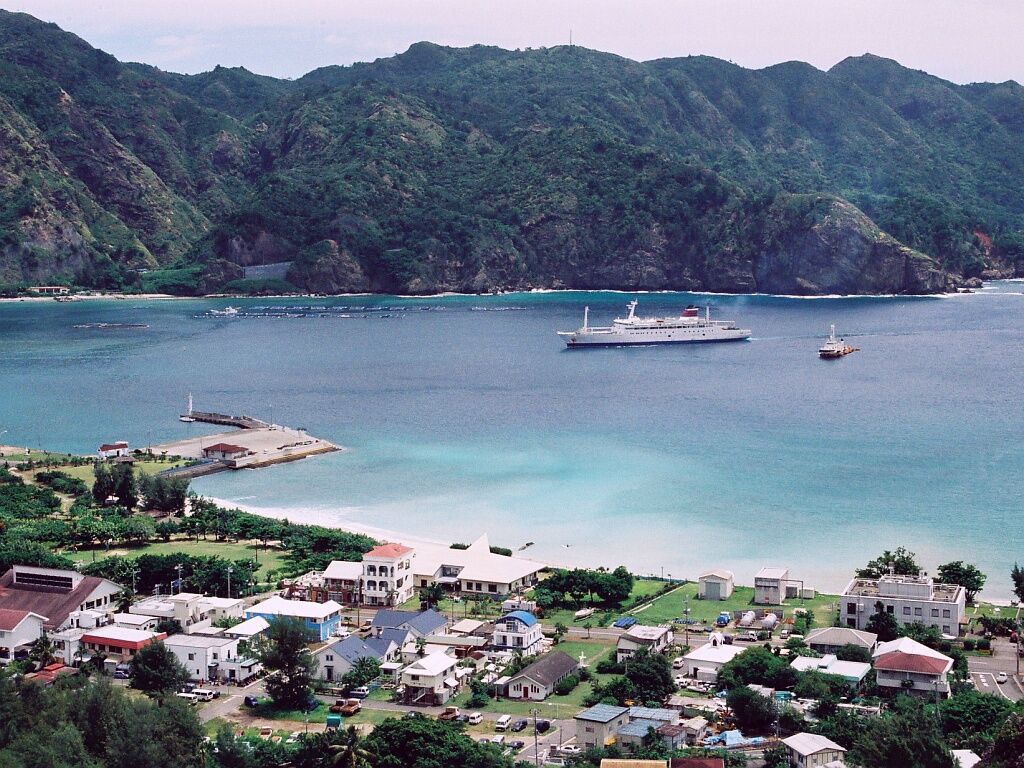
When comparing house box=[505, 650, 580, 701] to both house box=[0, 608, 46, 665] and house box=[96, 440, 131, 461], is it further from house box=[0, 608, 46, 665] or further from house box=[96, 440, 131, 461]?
house box=[96, 440, 131, 461]

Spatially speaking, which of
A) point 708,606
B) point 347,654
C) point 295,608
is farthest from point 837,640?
point 295,608

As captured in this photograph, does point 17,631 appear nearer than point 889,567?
Yes

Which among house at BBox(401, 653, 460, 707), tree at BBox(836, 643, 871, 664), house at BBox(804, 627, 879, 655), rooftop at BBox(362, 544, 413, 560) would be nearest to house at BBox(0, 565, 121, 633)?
rooftop at BBox(362, 544, 413, 560)

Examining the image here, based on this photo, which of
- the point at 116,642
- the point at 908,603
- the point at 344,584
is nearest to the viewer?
the point at 116,642

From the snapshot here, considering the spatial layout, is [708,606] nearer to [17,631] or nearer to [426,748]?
[426,748]

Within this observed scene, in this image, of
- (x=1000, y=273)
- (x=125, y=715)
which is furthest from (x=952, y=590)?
(x=1000, y=273)
